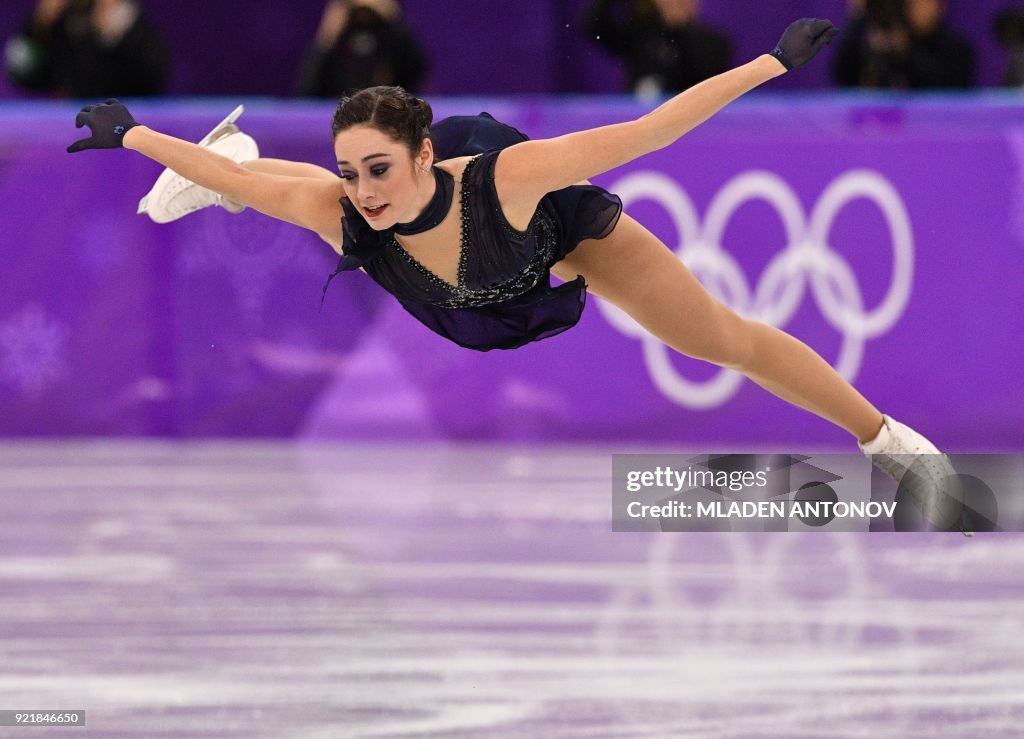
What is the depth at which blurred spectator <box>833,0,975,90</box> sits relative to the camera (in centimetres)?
891

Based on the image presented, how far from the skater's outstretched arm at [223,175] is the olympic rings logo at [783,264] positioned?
13.5 feet

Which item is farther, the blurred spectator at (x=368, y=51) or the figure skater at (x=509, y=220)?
the blurred spectator at (x=368, y=51)

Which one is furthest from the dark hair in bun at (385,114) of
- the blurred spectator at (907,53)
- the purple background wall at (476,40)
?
the purple background wall at (476,40)

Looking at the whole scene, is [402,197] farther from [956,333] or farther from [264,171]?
[956,333]

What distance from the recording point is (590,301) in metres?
8.88

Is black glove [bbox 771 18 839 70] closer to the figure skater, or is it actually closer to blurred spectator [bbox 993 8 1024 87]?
the figure skater

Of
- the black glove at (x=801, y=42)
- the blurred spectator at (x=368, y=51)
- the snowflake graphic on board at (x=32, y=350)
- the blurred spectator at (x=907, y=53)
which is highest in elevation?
the blurred spectator at (x=368, y=51)

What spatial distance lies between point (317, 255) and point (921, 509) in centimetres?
441

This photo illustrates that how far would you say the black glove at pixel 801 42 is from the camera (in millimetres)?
4402

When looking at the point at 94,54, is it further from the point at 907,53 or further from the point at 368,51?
the point at 907,53

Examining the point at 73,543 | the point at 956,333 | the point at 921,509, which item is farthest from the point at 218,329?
the point at 921,509

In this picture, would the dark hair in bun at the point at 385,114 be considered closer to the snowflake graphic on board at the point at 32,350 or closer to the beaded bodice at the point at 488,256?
the beaded bodice at the point at 488,256

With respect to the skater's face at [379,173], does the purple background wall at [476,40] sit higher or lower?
higher

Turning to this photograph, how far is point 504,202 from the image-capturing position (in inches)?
183
